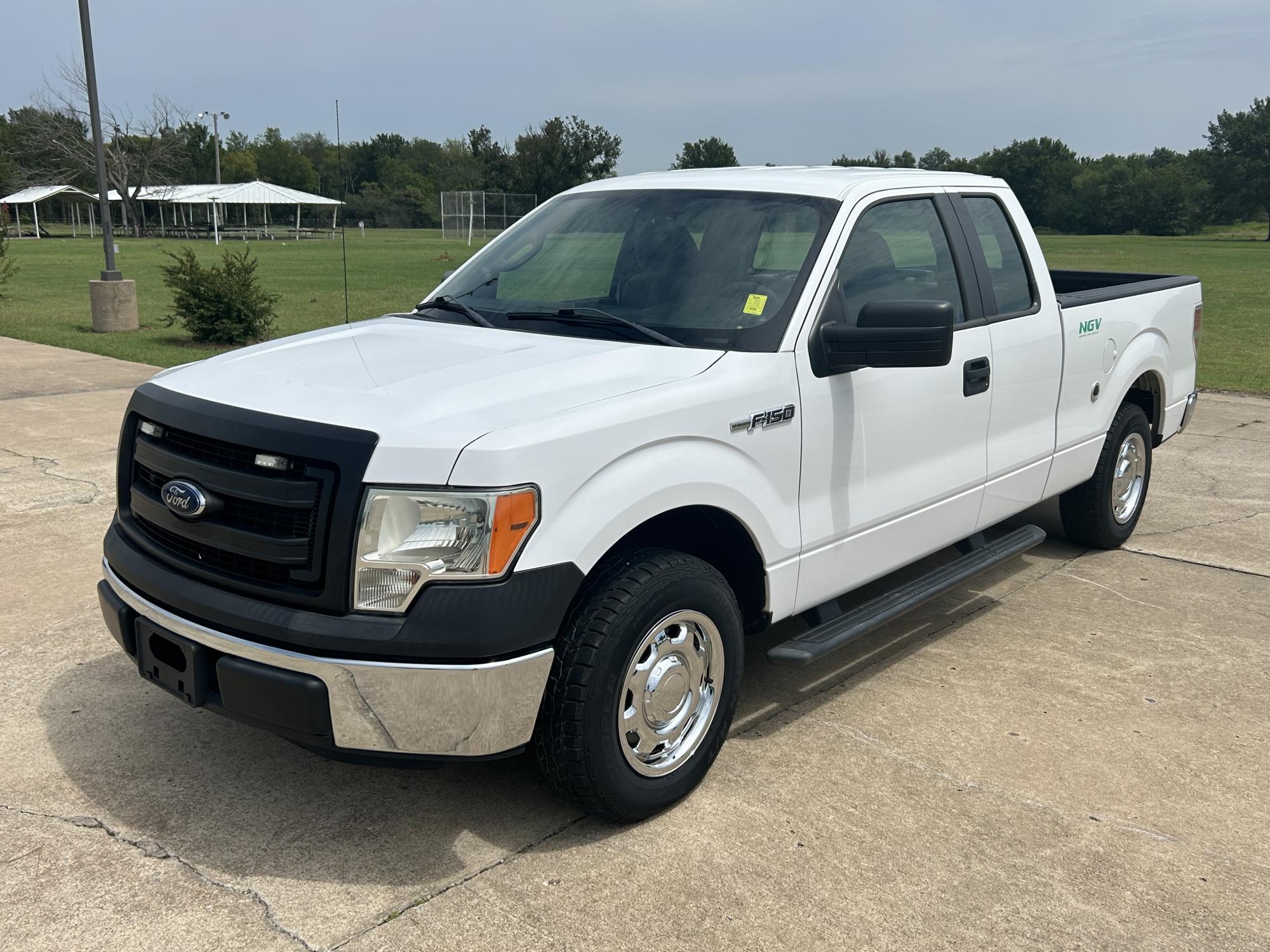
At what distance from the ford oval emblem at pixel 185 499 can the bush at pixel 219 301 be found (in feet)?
39.7

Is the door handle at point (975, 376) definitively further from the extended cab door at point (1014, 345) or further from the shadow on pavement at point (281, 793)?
the shadow on pavement at point (281, 793)

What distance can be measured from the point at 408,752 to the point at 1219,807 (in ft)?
8.26

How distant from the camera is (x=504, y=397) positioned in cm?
318

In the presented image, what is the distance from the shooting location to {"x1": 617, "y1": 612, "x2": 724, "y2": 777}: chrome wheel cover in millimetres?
3334

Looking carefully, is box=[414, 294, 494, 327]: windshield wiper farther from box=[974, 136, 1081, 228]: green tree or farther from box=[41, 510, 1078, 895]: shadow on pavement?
box=[974, 136, 1081, 228]: green tree

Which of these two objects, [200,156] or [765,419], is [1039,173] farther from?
[765,419]

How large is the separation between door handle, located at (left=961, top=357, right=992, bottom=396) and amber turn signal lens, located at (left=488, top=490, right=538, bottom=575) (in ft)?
7.31

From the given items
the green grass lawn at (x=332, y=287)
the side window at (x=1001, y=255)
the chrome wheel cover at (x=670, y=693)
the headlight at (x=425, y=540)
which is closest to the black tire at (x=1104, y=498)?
the side window at (x=1001, y=255)

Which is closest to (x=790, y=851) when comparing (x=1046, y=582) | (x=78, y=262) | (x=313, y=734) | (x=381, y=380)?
(x=313, y=734)

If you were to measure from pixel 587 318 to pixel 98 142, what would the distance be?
14.7 metres

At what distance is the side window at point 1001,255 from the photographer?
4891 mm

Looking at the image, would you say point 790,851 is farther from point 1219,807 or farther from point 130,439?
point 130,439

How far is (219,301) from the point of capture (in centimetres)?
1461

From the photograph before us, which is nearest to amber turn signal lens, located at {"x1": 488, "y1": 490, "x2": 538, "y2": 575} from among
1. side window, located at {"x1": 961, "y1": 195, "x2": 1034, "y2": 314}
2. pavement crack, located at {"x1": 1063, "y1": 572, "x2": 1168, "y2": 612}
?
side window, located at {"x1": 961, "y1": 195, "x2": 1034, "y2": 314}
